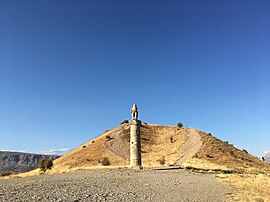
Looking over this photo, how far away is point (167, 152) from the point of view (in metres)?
66.3

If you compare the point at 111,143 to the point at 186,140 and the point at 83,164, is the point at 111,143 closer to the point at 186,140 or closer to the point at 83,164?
the point at 83,164

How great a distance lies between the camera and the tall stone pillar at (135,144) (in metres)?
40.4

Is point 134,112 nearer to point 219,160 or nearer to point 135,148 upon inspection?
point 135,148

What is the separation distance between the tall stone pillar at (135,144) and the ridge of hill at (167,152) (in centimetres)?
1114

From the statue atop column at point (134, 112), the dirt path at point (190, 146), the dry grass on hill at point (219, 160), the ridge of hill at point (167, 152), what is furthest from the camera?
the dirt path at point (190, 146)

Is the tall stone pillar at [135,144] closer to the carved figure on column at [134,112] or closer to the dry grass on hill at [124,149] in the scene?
the carved figure on column at [134,112]

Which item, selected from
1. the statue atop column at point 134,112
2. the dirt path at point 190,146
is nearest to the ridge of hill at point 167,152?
the dirt path at point 190,146

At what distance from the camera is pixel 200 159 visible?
182 ft

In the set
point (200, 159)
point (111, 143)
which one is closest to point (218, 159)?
point (200, 159)

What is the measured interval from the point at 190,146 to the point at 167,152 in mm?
6464

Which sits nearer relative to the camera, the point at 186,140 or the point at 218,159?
the point at 218,159

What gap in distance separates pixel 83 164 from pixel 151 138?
85.6ft

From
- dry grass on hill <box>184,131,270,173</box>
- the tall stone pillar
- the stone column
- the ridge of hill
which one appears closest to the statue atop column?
the tall stone pillar

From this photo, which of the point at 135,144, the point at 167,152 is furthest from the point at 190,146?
the point at 135,144
